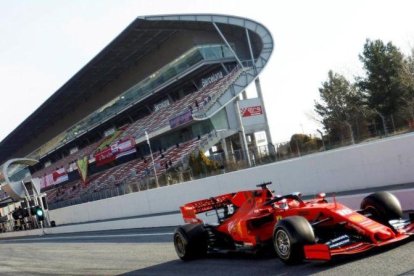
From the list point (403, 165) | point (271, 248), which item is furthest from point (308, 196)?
point (271, 248)

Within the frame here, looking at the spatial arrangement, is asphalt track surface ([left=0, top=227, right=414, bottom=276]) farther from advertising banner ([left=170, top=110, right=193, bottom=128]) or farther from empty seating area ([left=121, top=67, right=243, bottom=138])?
empty seating area ([left=121, top=67, right=243, bottom=138])

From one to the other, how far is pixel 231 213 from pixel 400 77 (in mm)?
41629

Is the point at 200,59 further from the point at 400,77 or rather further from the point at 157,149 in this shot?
the point at 400,77

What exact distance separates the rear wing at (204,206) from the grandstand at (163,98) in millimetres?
16671

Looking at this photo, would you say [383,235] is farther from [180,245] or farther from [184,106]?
[184,106]

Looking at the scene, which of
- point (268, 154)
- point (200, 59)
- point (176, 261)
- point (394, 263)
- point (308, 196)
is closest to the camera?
point (394, 263)

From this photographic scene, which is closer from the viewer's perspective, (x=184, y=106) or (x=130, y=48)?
(x=184, y=106)

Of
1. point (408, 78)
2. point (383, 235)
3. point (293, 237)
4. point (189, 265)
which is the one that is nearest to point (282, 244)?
point (293, 237)

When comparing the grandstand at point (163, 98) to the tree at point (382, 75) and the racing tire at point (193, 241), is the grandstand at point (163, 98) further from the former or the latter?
the racing tire at point (193, 241)

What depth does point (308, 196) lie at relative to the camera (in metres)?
16.0

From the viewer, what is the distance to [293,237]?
286 inches

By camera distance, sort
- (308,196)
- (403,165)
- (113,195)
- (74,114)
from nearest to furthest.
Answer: (403,165) → (308,196) → (113,195) → (74,114)

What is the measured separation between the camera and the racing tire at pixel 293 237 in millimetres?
7289

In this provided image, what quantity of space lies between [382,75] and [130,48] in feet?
71.9
